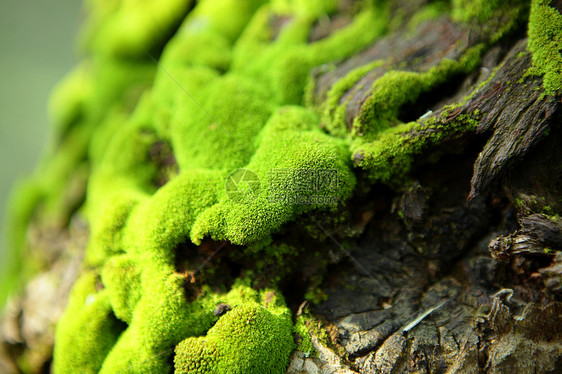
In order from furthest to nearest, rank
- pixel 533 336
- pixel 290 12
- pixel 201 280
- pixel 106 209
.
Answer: pixel 290 12 → pixel 106 209 → pixel 201 280 → pixel 533 336

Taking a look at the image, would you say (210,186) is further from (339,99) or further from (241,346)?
(339,99)

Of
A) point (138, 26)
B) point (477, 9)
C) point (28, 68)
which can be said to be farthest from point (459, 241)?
point (28, 68)

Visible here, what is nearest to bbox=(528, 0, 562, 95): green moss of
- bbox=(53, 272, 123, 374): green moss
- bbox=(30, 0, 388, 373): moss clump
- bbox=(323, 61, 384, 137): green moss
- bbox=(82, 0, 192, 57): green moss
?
bbox=(323, 61, 384, 137): green moss

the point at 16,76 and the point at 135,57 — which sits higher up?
the point at 135,57

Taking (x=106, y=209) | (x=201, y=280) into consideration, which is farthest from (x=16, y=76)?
(x=201, y=280)

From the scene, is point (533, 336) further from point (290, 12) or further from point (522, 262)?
point (290, 12)
